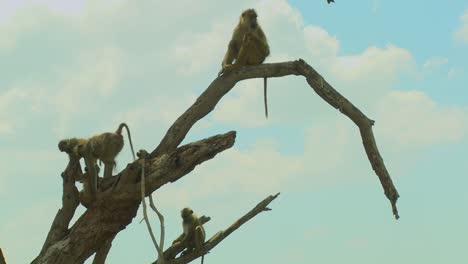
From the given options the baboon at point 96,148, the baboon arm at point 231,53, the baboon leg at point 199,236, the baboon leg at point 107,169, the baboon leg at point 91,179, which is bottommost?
A: the baboon leg at point 199,236

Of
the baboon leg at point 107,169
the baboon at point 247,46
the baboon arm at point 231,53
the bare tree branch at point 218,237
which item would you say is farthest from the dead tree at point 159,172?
the bare tree branch at point 218,237

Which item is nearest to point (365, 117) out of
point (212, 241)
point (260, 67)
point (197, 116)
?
point (260, 67)

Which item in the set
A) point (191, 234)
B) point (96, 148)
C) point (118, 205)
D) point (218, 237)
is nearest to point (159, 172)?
point (118, 205)

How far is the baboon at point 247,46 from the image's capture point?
11320 millimetres

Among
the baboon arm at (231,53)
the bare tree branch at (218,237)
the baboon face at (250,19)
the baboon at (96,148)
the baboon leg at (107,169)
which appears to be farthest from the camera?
the baboon face at (250,19)

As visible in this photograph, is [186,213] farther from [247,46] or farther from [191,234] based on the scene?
[247,46]

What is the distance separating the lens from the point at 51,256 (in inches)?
384

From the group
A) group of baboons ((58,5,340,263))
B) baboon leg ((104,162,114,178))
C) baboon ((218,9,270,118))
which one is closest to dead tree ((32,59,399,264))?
group of baboons ((58,5,340,263))

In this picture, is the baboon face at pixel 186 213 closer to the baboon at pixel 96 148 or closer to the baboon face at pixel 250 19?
the baboon at pixel 96 148

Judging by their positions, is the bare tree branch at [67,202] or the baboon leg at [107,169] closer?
the bare tree branch at [67,202]

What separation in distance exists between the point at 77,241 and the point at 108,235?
0.42 metres

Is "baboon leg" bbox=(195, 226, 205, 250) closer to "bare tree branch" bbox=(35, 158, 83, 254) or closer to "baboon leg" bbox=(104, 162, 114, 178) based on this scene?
"baboon leg" bbox=(104, 162, 114, 178)

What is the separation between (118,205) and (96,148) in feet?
3.05

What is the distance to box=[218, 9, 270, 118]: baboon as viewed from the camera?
11.3 m
